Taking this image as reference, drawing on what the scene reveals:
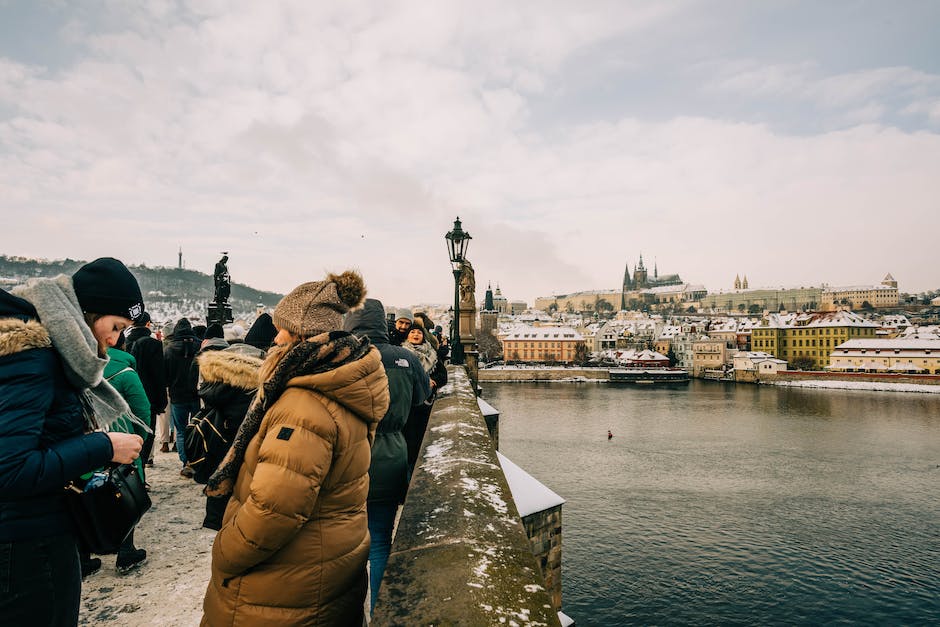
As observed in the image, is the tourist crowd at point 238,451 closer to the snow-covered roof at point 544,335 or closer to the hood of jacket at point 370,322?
the hood of jacket at point 370,322

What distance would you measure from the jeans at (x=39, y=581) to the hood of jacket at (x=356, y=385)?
2.44ft

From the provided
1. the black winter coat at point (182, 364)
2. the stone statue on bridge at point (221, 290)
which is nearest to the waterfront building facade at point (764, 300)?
the stone statue on bridge at point (221, 290)

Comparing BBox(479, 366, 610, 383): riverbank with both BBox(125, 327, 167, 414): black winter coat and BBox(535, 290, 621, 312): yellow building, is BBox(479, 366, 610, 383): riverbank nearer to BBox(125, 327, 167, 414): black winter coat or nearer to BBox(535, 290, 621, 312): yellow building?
BBox(125, 327, 167, 414): black winter coat

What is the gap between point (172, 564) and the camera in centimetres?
327

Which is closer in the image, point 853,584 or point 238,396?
point 238,396

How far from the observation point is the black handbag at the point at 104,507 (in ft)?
5.14

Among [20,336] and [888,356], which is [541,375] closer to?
[888,356]

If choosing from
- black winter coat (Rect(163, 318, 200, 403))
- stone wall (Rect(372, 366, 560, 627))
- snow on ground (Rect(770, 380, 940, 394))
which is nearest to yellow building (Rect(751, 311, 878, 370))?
snow on ground (Rect(770, 380, 940, 394))

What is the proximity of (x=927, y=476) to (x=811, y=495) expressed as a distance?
7.46 metres

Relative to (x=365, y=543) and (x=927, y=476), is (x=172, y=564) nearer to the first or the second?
(x=365, y=543)

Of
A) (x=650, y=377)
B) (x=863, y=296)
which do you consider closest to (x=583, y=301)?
(x=863, y=296)

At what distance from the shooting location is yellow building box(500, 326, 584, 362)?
83.1 metres

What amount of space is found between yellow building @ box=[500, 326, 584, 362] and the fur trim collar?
271ft

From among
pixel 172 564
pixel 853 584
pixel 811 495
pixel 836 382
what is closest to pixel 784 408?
pixel 836 382
